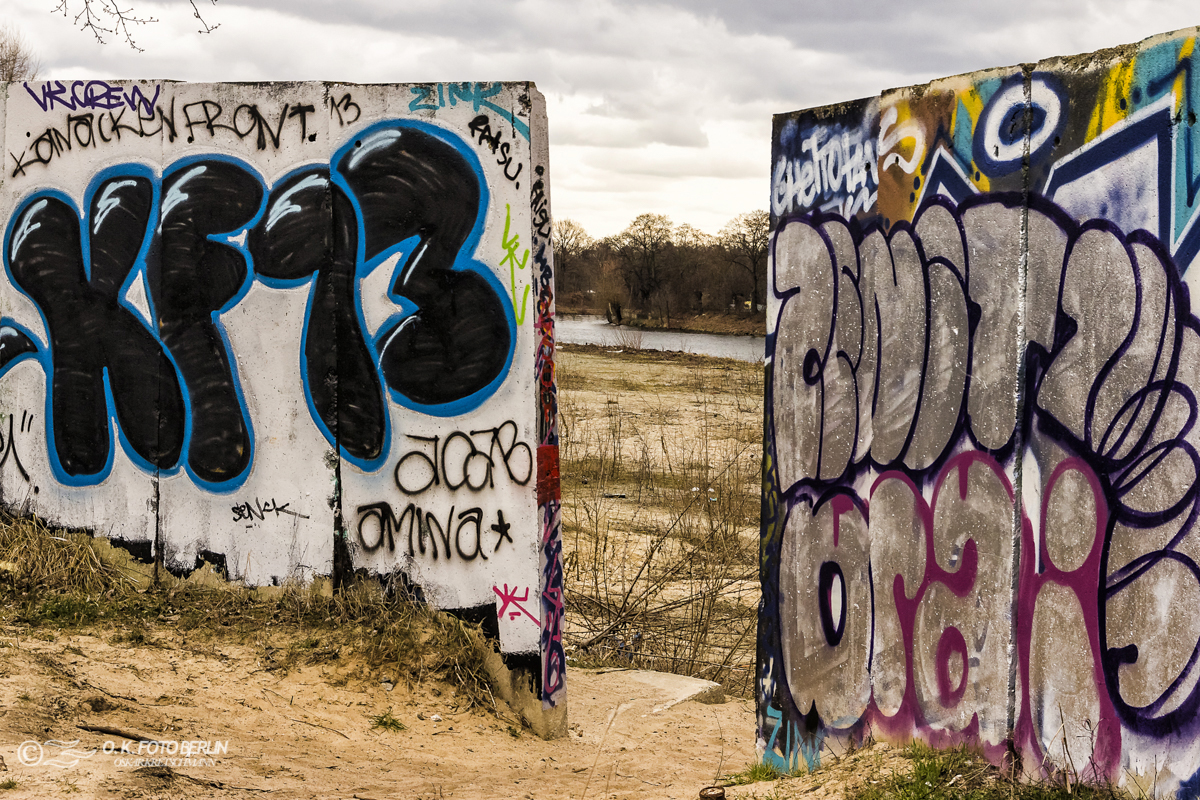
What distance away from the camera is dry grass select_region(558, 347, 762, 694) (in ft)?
21.6

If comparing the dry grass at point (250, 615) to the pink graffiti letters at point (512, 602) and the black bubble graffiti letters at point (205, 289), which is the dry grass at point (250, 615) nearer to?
the pink graffiti letters at point (512, 602)

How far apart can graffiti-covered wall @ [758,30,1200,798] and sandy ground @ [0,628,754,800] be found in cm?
94

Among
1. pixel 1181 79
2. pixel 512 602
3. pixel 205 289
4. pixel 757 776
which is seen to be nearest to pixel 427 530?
pixel 512 602

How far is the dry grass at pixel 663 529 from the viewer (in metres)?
6.59

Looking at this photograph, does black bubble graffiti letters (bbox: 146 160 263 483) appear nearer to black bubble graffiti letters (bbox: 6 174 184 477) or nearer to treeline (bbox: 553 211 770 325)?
black bubble graffiti letters (bbox: 6 174 184 477)

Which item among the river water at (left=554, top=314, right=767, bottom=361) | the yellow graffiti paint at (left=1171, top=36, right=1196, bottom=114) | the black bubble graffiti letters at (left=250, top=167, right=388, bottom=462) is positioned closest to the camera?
the yellow graffiti paint at (left=1171, top=36, right=1196, bottom=114)

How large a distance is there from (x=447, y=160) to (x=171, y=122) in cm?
145

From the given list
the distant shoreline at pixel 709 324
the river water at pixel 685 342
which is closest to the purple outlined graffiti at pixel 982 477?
the river water at pixel 685 342

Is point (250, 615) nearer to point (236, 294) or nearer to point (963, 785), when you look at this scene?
point (236, 294)

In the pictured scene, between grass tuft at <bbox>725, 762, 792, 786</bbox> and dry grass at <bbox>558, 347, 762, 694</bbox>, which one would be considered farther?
dry grass at <bbox>558, 347, 762, 694</bbox>

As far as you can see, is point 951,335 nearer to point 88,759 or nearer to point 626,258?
point 88,759

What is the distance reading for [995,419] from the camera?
10.2ft

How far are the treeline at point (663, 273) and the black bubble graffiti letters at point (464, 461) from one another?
179 feet

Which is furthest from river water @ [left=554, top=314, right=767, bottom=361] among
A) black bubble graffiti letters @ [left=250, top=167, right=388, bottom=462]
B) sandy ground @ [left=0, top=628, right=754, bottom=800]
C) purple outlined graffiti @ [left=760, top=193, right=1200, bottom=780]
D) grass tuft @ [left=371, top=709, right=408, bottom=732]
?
purple outlined graffiti @ [left=760, top=193, right=1200, bottom=780]
